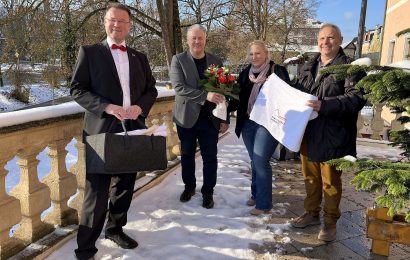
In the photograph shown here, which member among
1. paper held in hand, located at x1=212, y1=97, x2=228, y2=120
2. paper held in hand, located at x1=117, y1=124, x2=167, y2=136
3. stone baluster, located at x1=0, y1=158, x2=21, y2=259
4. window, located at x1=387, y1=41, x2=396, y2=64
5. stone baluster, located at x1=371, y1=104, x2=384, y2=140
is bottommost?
stone baluster, located at x1=0, y1=158, x2=21, y2=259

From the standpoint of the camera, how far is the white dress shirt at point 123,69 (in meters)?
2.84

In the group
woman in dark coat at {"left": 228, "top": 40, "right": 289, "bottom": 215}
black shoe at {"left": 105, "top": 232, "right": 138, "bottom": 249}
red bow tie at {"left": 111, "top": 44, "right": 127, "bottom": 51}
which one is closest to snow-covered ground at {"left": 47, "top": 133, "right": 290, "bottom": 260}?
black shoe at {"left": 105, "top": 232, "right": 138, "bottom": 249}

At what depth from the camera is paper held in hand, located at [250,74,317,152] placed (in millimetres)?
3072

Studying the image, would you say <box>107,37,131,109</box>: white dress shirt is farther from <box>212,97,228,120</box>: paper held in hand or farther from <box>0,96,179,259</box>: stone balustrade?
<box>212,97,228,120</box>: paper held in hand

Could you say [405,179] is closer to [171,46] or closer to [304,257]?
[304,257]

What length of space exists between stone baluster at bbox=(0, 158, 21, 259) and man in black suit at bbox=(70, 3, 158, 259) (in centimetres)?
49

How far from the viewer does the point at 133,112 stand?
276cm

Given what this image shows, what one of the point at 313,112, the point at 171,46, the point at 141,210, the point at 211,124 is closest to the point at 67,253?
the point at 141,210

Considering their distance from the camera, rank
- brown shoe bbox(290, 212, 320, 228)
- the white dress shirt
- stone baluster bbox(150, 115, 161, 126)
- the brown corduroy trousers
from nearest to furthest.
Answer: the white dress shirt, the brown corduroy trousers, brown shoe bbox(290, 212, 320, 228), stone baluster bbox(150, 115, 161, 126)

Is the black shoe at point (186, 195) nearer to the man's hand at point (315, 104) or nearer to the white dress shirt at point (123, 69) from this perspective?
the white dress shirt at point (123, 69)

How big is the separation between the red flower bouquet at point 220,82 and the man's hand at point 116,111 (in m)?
1.13

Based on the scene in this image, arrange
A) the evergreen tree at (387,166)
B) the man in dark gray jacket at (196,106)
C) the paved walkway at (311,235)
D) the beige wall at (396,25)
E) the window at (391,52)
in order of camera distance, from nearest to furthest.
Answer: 1. the evergreen tree at (387,166)
2. the paved walkway at (311,235)
3. the man in dark gray jacket at (196,106)
4. the beige wall at (396,25)
5. the window at (391,52)

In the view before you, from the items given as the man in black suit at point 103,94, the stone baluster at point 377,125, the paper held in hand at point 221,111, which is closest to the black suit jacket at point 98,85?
the man in black suit at point 103,94

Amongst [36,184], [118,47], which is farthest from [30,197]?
[118,47]
